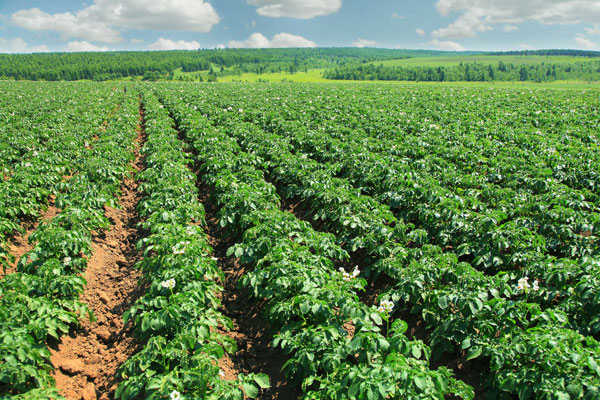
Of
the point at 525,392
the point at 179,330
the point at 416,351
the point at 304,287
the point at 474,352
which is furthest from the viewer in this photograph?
the point at 304,287

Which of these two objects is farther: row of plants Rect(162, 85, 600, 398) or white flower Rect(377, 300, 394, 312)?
white flower Rect(377, 300, 394, 312)

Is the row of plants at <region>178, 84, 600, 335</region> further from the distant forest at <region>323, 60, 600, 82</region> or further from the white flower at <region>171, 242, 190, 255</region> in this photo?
the distant forest at <region>323, 60, 600, 82</region>

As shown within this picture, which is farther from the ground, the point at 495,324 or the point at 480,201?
the point at 480,201

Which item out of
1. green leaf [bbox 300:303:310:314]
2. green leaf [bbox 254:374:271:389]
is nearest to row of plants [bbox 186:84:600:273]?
green leaf [bbox 300:303:310:314]

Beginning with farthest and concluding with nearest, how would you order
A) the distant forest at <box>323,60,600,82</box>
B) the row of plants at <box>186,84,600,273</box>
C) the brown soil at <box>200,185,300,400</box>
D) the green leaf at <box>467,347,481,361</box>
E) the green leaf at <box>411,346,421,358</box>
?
the distant forest at <box>323,60,600,82</box>
the row of plants at <box>186,84,600,273</box>
the brown soil at <box>200,185,300,400</box>
the green leaf at <box>467,347,481,361</box>
the green leaf at <box>411,346,421,358</box>

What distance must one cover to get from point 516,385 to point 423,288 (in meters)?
1.75

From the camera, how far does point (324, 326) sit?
398 cm

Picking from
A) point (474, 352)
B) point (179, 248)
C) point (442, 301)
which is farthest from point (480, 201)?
point (179, 248)

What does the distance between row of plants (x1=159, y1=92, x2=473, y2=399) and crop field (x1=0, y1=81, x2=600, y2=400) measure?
28 millimetres

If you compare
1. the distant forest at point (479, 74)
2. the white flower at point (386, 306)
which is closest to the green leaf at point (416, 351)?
the white flower at point (386, 306)

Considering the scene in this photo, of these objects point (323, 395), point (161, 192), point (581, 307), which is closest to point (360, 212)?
point (581, 307)

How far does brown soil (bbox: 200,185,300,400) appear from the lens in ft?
14.6

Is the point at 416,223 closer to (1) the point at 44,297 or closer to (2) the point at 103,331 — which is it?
(2) the point at 103,331

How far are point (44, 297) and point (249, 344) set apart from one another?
2.98 meters
